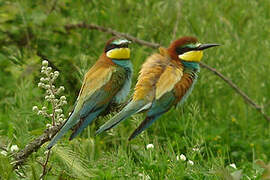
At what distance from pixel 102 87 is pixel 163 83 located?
0.57 ft

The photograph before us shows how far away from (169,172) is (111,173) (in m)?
0.23

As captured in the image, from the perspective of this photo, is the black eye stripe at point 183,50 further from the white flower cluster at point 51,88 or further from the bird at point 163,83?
the white flower cluster at point 51,88

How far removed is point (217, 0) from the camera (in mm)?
5027

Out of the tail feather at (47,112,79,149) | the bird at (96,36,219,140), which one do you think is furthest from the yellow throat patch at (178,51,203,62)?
the tail feather at (47,112,79,149)

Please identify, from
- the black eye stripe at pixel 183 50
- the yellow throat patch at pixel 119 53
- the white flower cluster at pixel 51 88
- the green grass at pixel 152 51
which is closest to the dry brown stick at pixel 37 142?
the white flower cluster at pixel 51 88

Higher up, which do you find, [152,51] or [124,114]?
[124,114]

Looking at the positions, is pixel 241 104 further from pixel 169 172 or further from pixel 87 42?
pixel 169 172

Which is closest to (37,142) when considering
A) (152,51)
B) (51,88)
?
(51,88)

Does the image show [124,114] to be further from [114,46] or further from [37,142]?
[37,142]

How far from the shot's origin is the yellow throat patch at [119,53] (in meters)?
1.49

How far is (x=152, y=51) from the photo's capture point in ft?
13.8

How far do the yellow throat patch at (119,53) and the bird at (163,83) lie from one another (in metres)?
0.09

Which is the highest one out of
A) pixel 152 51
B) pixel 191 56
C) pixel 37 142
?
pixel 191 56

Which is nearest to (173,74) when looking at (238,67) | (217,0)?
(238,67)
